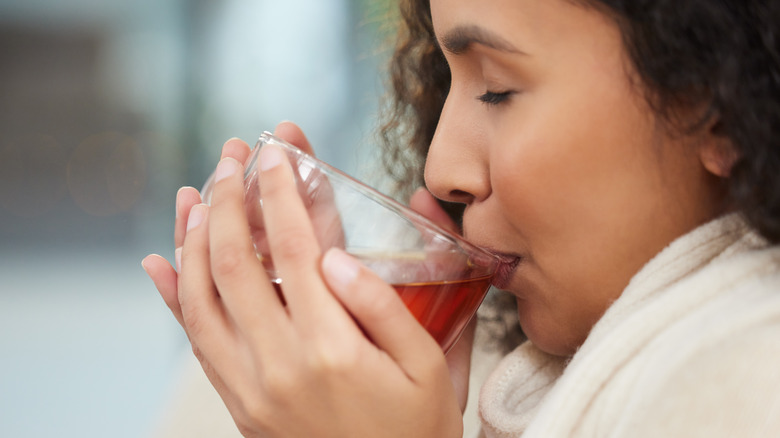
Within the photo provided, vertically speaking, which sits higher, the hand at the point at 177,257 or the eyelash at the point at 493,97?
the eyelash at the point at 493,97

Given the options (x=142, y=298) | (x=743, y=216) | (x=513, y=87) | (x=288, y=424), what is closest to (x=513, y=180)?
(x=513, y=87)

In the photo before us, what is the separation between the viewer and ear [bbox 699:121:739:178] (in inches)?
23.9

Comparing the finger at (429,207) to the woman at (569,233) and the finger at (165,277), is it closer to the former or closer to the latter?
the woman at (569,233)

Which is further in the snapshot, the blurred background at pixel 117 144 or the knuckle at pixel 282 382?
the blurred background at pixel 117 144

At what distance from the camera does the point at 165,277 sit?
797mm

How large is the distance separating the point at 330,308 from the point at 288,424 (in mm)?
127

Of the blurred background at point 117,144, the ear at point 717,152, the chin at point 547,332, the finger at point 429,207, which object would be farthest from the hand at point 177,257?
the blurred background at point 117,144

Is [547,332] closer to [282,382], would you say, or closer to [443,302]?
[443,302]

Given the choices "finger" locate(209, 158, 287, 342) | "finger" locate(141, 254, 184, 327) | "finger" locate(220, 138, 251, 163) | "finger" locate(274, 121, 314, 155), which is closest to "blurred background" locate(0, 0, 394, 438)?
"finger" locate(274, 121, 314, 155)

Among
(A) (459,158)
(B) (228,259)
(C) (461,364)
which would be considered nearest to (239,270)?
(B) (228,259)

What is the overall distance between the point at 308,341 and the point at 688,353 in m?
0.29

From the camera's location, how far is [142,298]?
412cm

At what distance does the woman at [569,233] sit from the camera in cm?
56

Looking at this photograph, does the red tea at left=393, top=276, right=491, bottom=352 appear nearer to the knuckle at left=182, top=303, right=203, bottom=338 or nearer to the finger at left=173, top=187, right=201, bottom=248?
the knuckle at left=182, top=303, right=203, bottom=338
